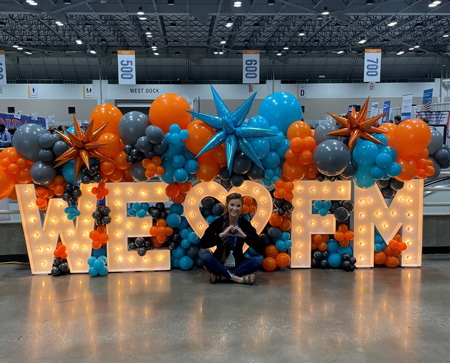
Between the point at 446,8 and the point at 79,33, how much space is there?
16238mm

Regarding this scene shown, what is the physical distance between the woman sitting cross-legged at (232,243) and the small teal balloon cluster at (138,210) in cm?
87

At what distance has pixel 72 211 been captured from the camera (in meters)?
4.49

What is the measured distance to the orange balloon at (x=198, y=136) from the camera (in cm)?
422

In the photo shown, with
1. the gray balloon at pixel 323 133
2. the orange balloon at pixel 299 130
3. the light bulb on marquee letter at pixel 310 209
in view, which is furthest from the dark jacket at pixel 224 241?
the gray balloon at pixel 323 133

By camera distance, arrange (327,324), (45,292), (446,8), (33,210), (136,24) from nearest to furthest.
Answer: (327,324) < (45,292) < (33,210) < (446,8) < (136,24)

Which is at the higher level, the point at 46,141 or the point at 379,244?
the point at 46,141

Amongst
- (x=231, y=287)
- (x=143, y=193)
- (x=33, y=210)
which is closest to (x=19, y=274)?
(x=33, y=210)

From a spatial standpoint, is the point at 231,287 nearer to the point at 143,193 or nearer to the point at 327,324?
the point at 327,324

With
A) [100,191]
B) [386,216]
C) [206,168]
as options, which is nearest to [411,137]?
[386,216]

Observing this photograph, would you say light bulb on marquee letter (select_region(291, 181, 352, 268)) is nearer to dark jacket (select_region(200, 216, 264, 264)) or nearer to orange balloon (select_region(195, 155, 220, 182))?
dark jacket (select_region(200, 216, 264, 264))

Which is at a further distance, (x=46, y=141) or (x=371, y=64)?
(x=371, y=64)

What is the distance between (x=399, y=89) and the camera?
2352 cm

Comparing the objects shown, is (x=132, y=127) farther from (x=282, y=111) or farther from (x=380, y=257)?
(x=380, y=257)

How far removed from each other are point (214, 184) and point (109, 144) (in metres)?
1.32
